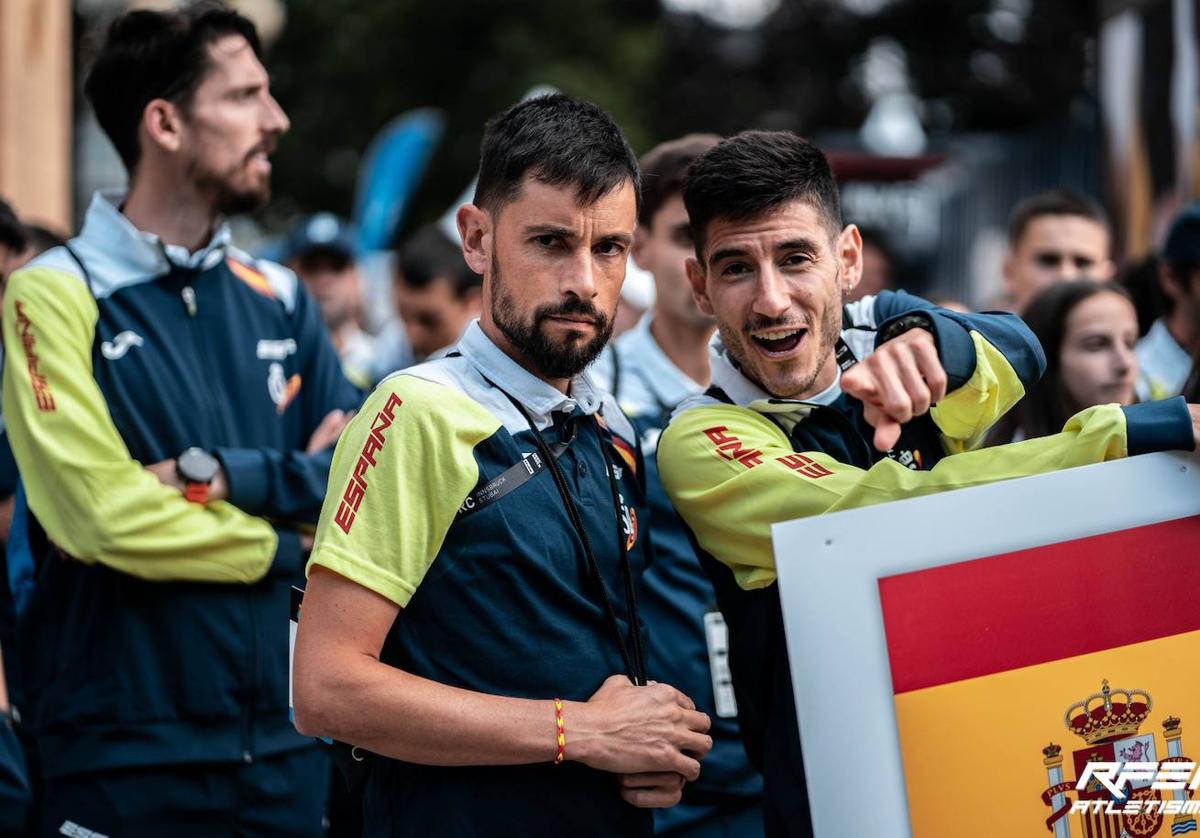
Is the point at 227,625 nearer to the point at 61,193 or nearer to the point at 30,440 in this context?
the point at 30,440

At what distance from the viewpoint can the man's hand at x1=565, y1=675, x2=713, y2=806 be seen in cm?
253

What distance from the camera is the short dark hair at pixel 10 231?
193 inches

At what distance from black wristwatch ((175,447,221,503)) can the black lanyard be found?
1.23 metres

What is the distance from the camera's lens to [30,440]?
3633 millimetres

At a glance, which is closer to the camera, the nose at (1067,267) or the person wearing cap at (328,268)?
the nose at (1067,267)

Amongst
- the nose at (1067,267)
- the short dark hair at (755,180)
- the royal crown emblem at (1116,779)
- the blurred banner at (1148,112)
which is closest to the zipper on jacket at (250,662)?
the short dark hair at (755,180)

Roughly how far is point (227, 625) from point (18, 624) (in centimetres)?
58

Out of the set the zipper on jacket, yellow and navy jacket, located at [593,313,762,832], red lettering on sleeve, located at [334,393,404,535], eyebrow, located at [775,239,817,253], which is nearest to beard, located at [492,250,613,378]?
red lettering on sleeve, located at [334,393,404,535]

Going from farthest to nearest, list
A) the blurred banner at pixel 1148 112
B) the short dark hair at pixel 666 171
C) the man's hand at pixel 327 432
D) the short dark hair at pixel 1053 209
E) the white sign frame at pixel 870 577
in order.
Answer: the blurred banner at pixel 1148 112
the short dark hair at pixel 1053 209
the short dark hair at pixel 666 171
the man's hand at pixel 327 432
the white sign frame at pixel 870 577

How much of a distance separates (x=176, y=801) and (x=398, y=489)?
1.51 metres

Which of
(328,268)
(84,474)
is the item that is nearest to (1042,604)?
(84,474)

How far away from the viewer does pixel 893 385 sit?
2457 mm

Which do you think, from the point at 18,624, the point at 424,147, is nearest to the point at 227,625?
the point at 18,624

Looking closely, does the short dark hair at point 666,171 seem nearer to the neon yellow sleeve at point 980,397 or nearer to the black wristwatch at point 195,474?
the black wristwatch at point 195,474
